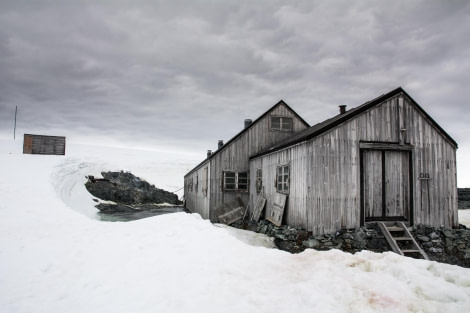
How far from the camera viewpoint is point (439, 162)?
41.5 feet

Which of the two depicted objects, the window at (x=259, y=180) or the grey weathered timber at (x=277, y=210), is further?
the window at (x=259, y=180)

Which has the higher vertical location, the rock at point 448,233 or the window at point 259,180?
the window at point 259,180

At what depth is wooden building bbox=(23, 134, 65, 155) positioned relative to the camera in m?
21.7

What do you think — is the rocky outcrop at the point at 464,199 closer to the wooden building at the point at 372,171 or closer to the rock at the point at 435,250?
the wooden building at the point at 372,171

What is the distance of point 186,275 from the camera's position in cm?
594

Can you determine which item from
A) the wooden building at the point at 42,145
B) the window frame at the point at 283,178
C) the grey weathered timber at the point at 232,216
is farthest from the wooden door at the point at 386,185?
the wooden building at the point at 42,145

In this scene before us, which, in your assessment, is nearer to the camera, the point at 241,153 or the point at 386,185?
the point at 386,185

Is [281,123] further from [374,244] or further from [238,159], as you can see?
[374,244]

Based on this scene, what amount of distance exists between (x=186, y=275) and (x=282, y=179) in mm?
8361

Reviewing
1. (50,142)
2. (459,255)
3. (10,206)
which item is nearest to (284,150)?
(459,255)

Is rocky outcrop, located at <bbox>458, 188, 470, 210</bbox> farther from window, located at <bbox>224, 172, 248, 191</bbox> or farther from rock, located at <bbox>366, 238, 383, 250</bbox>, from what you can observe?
window, located at <bbox>224, 172, 248, 191</bbox>

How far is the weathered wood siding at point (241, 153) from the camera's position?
1723 centimetres

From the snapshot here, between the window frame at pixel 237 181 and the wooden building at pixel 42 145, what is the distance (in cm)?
1454

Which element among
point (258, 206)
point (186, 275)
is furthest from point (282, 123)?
point (186, 275)
